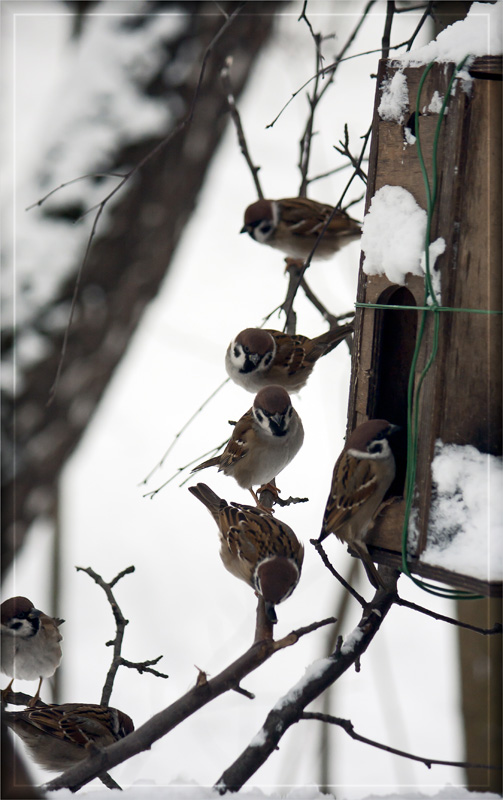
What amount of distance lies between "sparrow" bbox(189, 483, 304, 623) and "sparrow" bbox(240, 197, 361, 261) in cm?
160

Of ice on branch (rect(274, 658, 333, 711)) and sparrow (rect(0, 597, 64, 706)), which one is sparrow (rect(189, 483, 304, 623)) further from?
sparrow (rect(0, 597, 64, 706))

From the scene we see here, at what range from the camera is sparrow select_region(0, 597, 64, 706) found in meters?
3.08

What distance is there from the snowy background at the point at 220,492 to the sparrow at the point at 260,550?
1.36 m

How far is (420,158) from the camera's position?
208 centimetres

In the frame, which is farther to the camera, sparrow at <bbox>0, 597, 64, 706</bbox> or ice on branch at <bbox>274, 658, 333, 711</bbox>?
sparrow at <bbox>0, 597, 64, 706</bbox>

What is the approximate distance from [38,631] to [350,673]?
4.14m

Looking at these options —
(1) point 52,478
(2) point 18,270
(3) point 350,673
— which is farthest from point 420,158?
(3) point 350,673

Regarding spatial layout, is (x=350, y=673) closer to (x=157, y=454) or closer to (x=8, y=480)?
(x=157, y=454)

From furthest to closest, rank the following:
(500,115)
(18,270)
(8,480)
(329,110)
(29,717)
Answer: (329,110), (8,480), (18,270), (29,717), (500,115)

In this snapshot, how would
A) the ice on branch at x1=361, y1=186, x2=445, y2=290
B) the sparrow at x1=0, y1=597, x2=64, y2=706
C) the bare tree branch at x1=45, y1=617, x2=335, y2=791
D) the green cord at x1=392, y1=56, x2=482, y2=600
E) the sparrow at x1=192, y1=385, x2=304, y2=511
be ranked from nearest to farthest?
the bare tree branch at x1=45, y1=617, x2=335, y2=791, the green cord at x1=392, y1=56, x2=482, y2=600, the ice on branch at x1=361, y1=186, x2=445, y2=290, the sparrow at x1=0, y1=597, x2=64, y2=706, the sparrow at x1=192, y1=385, x2=304, y2=511

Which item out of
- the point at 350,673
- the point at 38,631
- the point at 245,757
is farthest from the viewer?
the point at 350,673

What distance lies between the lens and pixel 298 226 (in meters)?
4.17

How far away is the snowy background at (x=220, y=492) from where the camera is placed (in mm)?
5730

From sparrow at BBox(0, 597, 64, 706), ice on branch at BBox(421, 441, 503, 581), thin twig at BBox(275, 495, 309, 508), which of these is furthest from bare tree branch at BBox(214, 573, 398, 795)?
sparrow at BBox(0, 597, 64, 706)
